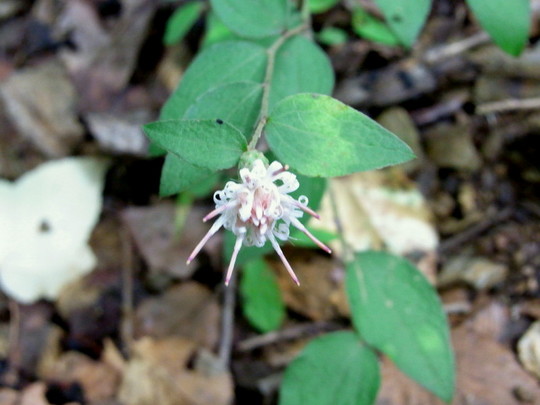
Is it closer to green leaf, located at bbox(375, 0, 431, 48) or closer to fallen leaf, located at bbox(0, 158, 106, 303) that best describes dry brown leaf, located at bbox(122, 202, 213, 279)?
fallen leaf, located at bbox(0, 158, 106, 303)

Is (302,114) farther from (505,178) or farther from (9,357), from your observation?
(9,357)

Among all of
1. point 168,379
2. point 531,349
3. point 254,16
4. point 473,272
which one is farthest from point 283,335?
point 254,16

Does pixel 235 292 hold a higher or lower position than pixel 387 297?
lower

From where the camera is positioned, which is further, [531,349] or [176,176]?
[531,349]

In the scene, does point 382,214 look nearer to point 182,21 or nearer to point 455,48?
point 455,48

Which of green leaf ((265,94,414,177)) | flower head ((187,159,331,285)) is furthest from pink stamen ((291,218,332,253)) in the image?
green leaf ((265,94,414,177))

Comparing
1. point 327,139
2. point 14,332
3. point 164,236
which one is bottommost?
point 14,332

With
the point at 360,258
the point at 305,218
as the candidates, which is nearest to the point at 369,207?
the point at 360,258
